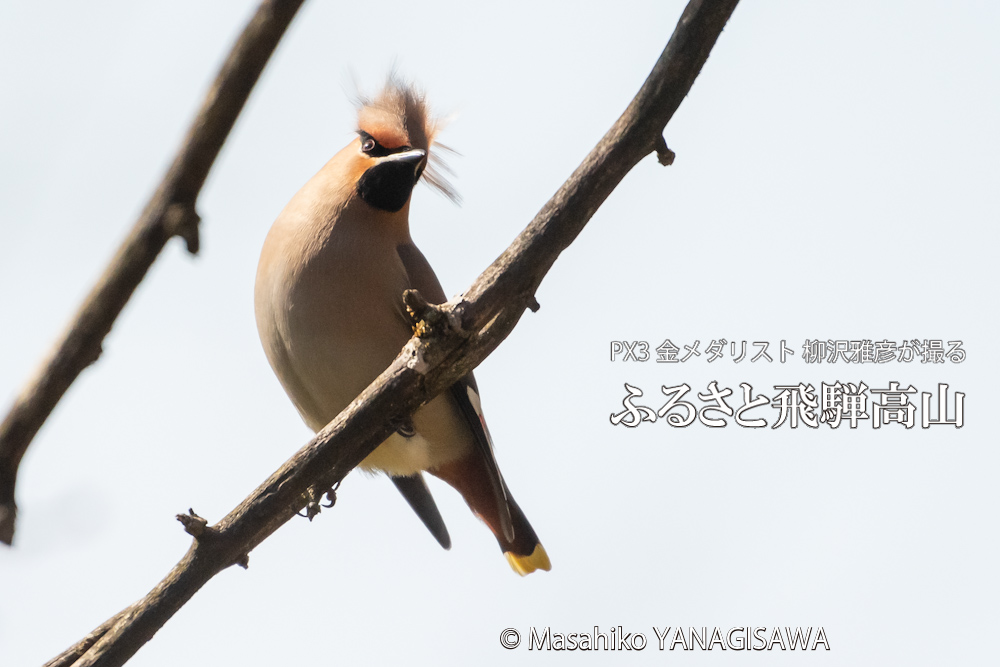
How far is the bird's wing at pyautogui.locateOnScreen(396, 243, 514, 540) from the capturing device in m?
3.69

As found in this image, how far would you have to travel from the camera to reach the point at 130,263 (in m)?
0.77

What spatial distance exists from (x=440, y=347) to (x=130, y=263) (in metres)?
1.59

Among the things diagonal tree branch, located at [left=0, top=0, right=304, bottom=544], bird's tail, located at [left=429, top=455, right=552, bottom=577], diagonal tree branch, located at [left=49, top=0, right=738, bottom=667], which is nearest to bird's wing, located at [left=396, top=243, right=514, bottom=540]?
bird's tail, located at [left=429, top=455, right=552, bottom=577]

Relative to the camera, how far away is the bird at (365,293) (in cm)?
347

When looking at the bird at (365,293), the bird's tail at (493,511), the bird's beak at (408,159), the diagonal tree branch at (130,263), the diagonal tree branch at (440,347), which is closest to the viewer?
the diagonal tree branch at (130,263)

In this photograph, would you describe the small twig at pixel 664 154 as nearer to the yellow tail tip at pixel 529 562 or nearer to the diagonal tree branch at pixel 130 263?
the diagonal tree branch at pixel 130 263

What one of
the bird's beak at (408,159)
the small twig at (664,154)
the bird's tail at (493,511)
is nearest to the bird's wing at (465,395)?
the bird's tail at (493,511)

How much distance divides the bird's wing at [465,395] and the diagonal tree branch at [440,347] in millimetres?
1206

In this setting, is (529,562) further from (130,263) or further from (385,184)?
(130,263)

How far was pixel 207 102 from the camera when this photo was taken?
78 centimetres

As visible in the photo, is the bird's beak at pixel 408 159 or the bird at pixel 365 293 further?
the bird's beak at pixel 408 159

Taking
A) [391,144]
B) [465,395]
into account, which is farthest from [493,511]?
[391,144]

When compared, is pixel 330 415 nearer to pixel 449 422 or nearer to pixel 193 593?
pixel 449 422

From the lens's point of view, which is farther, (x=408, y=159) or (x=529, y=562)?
(x=529, y=562)
